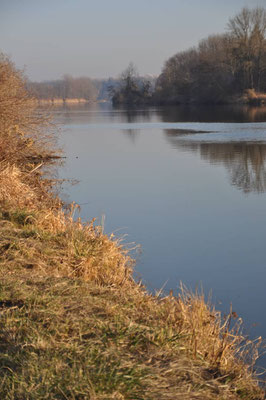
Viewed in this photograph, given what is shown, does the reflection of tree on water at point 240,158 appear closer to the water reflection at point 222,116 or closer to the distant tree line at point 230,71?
the water reflection at point 222,116

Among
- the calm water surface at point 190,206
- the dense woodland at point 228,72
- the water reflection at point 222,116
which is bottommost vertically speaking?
the calm water surface at point 190,206

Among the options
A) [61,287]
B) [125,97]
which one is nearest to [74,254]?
[61,287]

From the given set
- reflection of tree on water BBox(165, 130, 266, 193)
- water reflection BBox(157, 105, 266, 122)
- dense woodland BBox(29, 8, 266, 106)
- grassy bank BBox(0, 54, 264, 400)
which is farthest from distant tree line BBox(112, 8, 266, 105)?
grassy bank BBox(0, 54, 264, 400)

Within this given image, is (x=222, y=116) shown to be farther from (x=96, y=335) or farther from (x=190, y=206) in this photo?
(x=96, y=335)

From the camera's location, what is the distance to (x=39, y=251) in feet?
18.1

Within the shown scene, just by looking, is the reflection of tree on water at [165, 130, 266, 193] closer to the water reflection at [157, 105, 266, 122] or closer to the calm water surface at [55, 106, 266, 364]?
the calm water surface at [55, 106, 266, 364]

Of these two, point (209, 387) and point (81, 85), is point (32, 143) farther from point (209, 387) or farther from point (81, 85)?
point (81, 85)

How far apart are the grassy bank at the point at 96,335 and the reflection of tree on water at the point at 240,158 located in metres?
6.88

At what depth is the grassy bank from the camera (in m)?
2.78

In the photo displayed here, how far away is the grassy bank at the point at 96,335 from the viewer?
278cm

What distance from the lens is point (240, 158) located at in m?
16.1

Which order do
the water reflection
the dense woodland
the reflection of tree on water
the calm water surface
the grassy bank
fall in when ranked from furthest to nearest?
the dense woodland < the water reflection < the reflection of tree on water < the calm water surface < the grassy bank

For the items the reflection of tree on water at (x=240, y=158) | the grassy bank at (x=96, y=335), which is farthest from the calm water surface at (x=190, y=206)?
the grassy bank at (x=96, y=335)

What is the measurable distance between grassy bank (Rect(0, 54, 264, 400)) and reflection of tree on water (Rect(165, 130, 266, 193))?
6.88m
